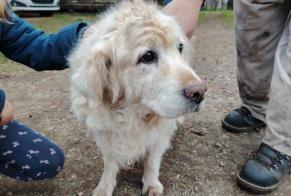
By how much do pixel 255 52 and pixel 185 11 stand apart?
0.55 metres

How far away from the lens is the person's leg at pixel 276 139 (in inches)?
93.5

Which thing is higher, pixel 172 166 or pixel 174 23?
pixel 174 23

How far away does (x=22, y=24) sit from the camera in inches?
98.6

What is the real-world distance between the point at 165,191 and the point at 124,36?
0.97 meters

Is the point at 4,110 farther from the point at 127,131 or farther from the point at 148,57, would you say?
the point at 148,57

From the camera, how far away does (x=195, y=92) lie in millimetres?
1881

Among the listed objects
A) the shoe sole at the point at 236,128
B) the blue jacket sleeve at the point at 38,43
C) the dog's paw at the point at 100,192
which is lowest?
the shoe sole at the point at 236,128

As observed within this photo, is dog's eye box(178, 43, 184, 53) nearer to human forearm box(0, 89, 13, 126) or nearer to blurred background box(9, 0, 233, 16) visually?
human forearm box(0, 89, 13, 126)

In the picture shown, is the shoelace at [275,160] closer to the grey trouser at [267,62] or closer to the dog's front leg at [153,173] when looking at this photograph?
the grey trouser at [267,62]

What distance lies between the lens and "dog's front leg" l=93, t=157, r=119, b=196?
2.37m

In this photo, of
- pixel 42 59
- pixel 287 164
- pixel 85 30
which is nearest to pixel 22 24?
pixel 42 59

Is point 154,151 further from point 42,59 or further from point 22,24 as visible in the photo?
point 22,24

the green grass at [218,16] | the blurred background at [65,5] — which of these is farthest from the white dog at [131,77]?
the blurred background at [65,5]

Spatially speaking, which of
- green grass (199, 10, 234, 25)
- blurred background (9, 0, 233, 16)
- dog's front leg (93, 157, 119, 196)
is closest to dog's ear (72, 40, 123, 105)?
dog's front leg (93, 157, 119, 196)
